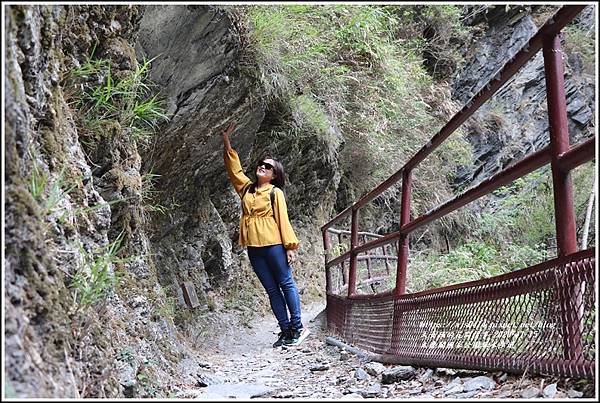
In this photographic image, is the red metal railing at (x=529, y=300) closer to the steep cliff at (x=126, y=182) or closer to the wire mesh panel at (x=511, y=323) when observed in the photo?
the wire mesh panel at (x=511, y=323)

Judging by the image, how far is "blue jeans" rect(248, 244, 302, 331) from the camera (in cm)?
461

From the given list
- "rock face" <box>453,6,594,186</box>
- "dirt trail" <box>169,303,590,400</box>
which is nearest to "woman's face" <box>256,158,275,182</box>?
"dirt trail" <box>169,303,590,400</box>

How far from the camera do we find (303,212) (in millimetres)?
9242

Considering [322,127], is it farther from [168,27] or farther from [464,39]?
[464,39]

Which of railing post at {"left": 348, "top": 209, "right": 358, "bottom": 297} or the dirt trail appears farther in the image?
railing post at {"left": 348, "top": 209, "right": 358, "bottom": 297}

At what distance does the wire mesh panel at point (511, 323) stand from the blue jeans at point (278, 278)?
57.9 inches

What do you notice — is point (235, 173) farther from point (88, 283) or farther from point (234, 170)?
point (88, 283)

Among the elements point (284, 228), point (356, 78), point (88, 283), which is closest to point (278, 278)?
point (284, 228)

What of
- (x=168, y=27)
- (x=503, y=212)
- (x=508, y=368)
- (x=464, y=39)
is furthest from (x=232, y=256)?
(x=464, y=39)

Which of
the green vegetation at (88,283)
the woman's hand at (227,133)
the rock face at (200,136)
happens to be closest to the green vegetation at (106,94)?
the rock face at (200,136)

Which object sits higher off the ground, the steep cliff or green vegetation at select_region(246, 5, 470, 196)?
green vegetation at select_region(246, 5, 470, 196)

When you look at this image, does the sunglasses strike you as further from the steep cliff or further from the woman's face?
the steep cliff

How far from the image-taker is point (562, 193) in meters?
1.83

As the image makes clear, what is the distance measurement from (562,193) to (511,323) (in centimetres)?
53
